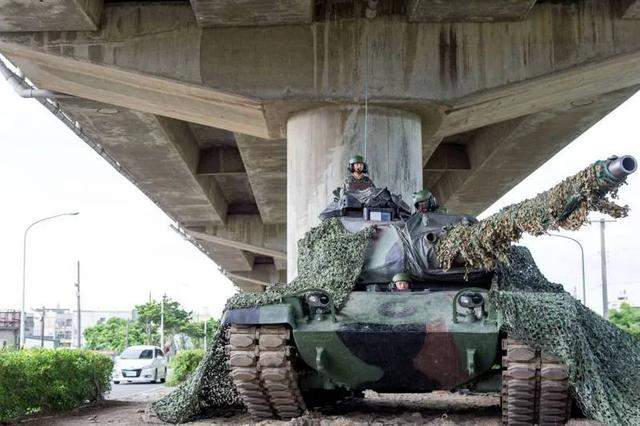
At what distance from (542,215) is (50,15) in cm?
813

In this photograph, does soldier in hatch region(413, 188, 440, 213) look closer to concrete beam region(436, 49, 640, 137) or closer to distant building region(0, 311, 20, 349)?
concrete beam region(436, 49, 640, 137)

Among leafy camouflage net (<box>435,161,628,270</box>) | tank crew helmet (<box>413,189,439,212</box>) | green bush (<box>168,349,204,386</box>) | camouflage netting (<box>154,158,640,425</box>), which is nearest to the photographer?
leafy camouflage net (<box>435,161,628,270</box>)

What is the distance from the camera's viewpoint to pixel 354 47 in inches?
517

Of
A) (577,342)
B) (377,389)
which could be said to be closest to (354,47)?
(377,389)


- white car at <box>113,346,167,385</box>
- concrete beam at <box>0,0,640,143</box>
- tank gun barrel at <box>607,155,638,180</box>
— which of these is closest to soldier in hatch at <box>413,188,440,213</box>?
tank gun barrel at <box>607,155,638,180</box>

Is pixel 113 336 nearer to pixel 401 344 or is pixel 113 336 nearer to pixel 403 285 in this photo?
pixel 403 285

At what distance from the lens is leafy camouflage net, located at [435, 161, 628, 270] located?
21.2 feet

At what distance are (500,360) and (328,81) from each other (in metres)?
6.14

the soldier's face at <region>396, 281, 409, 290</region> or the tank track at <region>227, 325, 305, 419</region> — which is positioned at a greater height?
the soldier's face at <region>396, 281, 409, 290</region>

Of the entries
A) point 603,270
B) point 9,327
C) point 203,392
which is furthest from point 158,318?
point 203,392

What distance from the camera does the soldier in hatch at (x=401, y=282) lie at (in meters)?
8.62

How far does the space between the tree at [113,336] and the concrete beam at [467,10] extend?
199 ft

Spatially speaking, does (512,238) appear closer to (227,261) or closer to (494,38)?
(494,38)

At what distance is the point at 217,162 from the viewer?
22297 mm
